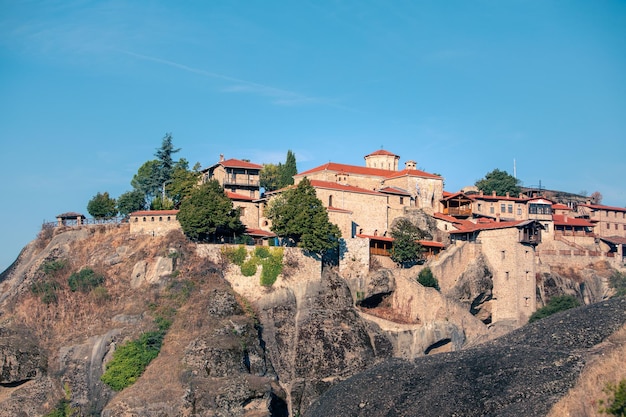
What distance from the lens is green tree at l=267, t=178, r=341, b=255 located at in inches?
2616

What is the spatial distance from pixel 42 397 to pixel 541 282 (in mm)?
40010

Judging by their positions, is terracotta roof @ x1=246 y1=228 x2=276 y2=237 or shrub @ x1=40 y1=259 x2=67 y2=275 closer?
shrub @ x1=40 y1=259 x2=67 y2=275

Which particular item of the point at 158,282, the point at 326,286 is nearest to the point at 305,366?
the point at 326,286

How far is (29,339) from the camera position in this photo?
61688 mm

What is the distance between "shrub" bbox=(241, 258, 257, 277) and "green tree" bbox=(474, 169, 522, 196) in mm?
35336

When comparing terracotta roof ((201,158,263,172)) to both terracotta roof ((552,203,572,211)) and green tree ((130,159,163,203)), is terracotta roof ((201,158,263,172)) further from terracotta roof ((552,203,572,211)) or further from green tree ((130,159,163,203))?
terracotta roof ((552,203,572,211))

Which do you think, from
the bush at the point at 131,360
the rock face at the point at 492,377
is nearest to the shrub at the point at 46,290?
the bush at the point at 131,360

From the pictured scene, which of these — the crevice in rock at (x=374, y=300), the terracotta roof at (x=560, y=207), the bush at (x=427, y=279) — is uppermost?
the terracotta roof at (x=560, y=207)

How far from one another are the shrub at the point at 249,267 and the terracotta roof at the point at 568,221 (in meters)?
32.2

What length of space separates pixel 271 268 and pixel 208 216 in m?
6.01

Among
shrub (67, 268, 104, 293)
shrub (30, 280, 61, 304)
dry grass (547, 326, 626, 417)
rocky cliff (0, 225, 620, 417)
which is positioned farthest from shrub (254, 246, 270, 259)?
dry grass (547, 326, 626, 417)

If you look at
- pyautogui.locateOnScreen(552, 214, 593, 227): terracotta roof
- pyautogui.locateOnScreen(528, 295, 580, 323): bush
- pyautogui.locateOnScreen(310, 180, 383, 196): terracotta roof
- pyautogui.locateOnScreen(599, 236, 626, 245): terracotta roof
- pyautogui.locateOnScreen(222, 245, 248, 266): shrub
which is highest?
pyautogui.locateOnScreen(310, 180, 383, 196): terracotta roof

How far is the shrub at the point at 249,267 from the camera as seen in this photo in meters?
65.3

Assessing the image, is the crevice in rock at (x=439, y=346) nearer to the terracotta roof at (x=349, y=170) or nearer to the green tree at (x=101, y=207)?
the terracotta roof at (x=349, y=170)
